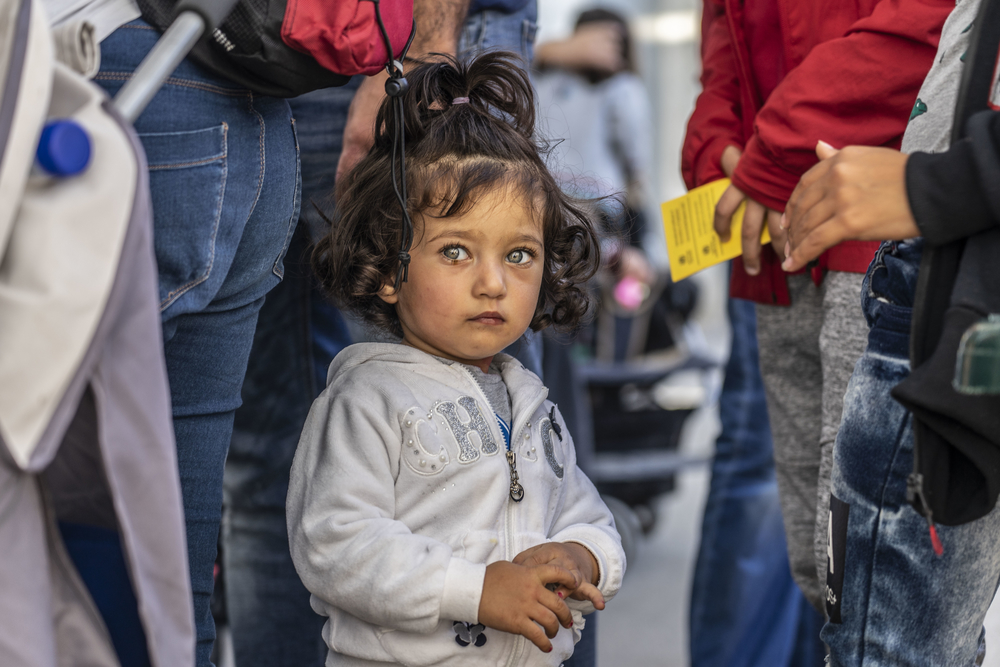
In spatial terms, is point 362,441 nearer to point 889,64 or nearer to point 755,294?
point 755,294

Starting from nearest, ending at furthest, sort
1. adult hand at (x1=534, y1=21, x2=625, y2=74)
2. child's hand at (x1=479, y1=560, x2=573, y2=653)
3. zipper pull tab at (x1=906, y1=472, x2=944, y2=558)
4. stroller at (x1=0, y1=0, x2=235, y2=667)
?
stroller at (x1=0, y1=0, x2=235, y2=667), zipper pull tab at (x1=906, y1=472, x2=944, y2=558), child's hand at (x1=479, y1=560, x2=573, y2=653), adult hand at (x1=534, y1=21, x2=625, y2=74)

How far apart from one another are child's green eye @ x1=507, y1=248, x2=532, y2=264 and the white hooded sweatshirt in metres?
0.18

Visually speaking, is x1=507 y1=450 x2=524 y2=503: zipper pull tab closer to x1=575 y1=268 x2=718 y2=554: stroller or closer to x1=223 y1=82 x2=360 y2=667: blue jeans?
Answer: x1=223 y1=82 x2=360 y2=667: blue jeans

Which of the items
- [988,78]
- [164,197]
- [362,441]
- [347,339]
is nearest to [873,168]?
[988,78]

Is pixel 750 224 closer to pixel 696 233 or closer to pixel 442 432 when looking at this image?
pixel 696 233

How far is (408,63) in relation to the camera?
158 centimetres

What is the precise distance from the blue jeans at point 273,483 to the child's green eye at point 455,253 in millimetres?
533

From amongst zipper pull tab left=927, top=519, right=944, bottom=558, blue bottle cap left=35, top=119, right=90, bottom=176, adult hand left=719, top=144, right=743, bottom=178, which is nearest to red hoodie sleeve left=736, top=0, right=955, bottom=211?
adult hand left=719, top=144, right=743, bottom=178

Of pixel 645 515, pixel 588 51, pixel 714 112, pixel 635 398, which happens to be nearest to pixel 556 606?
pixel 714 112

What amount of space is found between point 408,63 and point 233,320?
545mm

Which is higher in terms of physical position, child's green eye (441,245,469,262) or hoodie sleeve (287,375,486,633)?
child's green eye (441,245,469,262)

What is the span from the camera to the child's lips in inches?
54.4

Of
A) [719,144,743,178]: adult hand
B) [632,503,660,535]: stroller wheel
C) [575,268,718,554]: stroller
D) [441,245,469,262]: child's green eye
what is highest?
[719,144,743,178]: adult hand

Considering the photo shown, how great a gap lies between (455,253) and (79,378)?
66 centimetres
